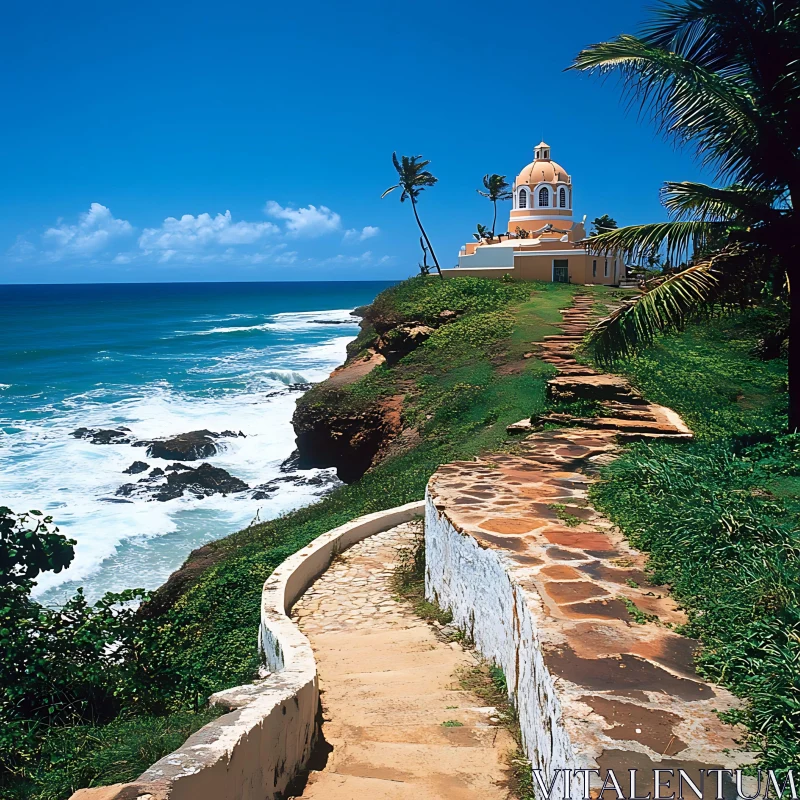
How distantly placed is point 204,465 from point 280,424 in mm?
7941

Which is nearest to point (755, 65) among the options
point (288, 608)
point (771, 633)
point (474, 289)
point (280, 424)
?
point (771, 633)

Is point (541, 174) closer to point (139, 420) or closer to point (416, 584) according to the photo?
point (139, 420)

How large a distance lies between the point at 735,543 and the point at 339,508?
8.42 metres

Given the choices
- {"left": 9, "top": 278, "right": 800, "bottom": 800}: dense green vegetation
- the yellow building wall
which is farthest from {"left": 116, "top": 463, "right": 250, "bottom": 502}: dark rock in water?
the yellow building wall

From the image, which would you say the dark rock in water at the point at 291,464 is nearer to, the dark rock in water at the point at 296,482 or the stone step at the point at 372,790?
the dark rock in water at the point at 296,482

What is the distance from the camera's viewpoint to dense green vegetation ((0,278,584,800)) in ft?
14.7

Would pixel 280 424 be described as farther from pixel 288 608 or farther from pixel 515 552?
pixel 515 552

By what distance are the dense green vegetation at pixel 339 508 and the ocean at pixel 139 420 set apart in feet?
13.4

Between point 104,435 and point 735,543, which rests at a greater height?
point 735,543

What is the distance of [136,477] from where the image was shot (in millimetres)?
23125

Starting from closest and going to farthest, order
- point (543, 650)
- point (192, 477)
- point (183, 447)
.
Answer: point (543, 650)
point (192, 477)
point (183, 447)

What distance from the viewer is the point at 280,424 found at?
30.6 m

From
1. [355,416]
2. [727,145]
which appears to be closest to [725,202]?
[727,145]

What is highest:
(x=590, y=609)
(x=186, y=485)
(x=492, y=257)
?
(x=492, y=257)
